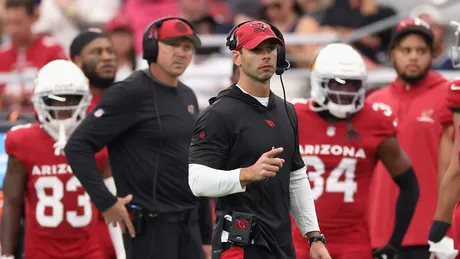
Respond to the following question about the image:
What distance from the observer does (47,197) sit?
7.47m

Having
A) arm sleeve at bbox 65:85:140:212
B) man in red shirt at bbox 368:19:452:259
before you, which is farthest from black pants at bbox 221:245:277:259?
man in red shirt at bbox 368:19:452:259

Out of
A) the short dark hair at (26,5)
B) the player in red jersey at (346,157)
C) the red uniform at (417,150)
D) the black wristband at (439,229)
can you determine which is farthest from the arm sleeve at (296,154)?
the short dark hair at (26,5)

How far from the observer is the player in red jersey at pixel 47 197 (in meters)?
7.42

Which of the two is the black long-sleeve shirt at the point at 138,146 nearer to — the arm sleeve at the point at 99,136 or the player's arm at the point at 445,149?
the arm sleeve at the point at 99,136

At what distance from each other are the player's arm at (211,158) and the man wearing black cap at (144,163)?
1.25 meters

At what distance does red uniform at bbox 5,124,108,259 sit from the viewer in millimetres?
7449

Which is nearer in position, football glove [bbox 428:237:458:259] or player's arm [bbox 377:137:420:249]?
football glove [bbox 428:237:458:259]

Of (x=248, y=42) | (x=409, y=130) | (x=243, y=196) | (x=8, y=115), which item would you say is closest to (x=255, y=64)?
(x=248, y=42)

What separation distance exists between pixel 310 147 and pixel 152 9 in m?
5.98

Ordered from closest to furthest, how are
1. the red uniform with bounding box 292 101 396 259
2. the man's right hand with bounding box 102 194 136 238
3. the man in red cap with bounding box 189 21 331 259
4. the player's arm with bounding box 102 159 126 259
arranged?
the man in red cap with bounding box 189 21 331 259, the man's right hand with bounding box 102 194 136 238, the red uniform with bounding box 292 101 396 259, the player's arm with bounding box 102 159 126 259

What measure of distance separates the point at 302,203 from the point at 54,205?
1882 millimetres

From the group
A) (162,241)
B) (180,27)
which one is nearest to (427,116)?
(180,27)

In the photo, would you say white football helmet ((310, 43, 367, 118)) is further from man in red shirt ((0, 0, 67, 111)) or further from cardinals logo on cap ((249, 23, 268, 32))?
man in red shirt ((0, 0, 67, 111))

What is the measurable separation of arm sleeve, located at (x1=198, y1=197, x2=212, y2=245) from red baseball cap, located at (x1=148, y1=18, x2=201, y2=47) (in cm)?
103
